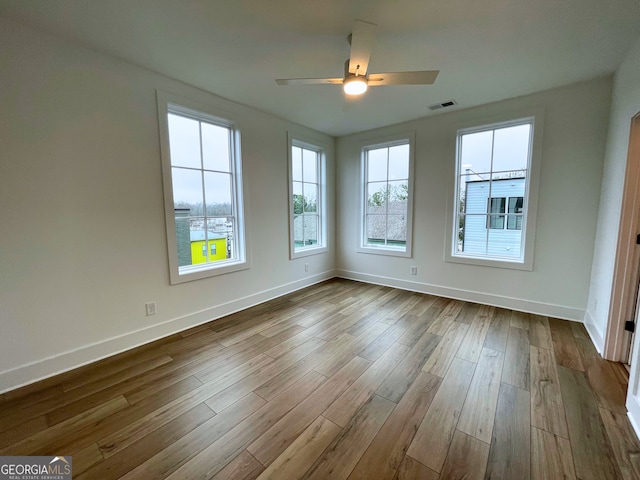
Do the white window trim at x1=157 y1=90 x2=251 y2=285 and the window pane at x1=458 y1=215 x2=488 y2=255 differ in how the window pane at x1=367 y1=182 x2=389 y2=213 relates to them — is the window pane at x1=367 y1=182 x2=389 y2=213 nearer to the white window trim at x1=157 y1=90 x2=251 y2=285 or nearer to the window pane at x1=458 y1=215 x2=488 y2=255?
the window pane at x1=458 y1=215 x2=488 y2=255

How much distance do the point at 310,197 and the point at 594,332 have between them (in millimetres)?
3750

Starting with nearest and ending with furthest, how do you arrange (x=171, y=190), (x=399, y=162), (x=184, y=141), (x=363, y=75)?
(x=363, y=75) → (x=171, y=190) → (x=184, y=141) → (x=399, y=162)

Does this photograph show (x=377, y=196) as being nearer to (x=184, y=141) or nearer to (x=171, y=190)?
(x=184, y=141)

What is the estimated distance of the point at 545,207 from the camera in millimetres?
2990

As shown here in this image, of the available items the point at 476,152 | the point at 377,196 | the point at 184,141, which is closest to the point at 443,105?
the point at 476,152

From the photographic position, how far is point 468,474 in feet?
4.11

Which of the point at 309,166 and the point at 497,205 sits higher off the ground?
the point at 309,166

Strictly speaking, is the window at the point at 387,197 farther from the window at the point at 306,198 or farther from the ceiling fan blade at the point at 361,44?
the ceiling fan blade at the point at 361,44

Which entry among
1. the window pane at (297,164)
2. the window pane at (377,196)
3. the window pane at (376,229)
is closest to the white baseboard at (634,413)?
the window pane at (376,229)

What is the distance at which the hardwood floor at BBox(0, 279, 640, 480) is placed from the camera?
51.8 inches

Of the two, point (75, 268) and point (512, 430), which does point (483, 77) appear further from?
point (75, 268)

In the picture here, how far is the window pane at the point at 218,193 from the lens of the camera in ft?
9.95

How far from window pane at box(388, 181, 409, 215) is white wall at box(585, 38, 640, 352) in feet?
6.79

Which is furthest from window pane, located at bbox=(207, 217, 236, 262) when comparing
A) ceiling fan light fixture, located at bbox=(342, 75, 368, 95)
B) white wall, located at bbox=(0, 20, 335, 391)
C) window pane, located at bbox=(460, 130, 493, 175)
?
window pane, located at bbox=(460, 130, 493, 175)
